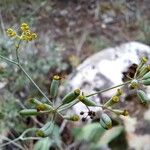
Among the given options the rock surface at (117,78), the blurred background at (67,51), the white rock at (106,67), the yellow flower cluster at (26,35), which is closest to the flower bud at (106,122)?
the yellow flower cluster at (26,35)

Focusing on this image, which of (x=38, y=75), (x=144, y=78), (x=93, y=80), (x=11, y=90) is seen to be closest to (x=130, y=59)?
(x=93, y=80)

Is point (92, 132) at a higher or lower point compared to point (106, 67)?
lower

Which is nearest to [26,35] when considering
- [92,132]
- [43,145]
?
[43,145]

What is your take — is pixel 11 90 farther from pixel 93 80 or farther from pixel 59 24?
pixel 59 24

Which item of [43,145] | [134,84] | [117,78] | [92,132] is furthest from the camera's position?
[117,78]

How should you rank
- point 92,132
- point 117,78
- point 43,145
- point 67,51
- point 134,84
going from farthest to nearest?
1. point 67,51
2. point 117,78
3. point 92,132
4. point 43,145
5. point 134,84

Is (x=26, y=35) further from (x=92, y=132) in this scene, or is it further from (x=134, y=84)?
(x=92, y=132)
